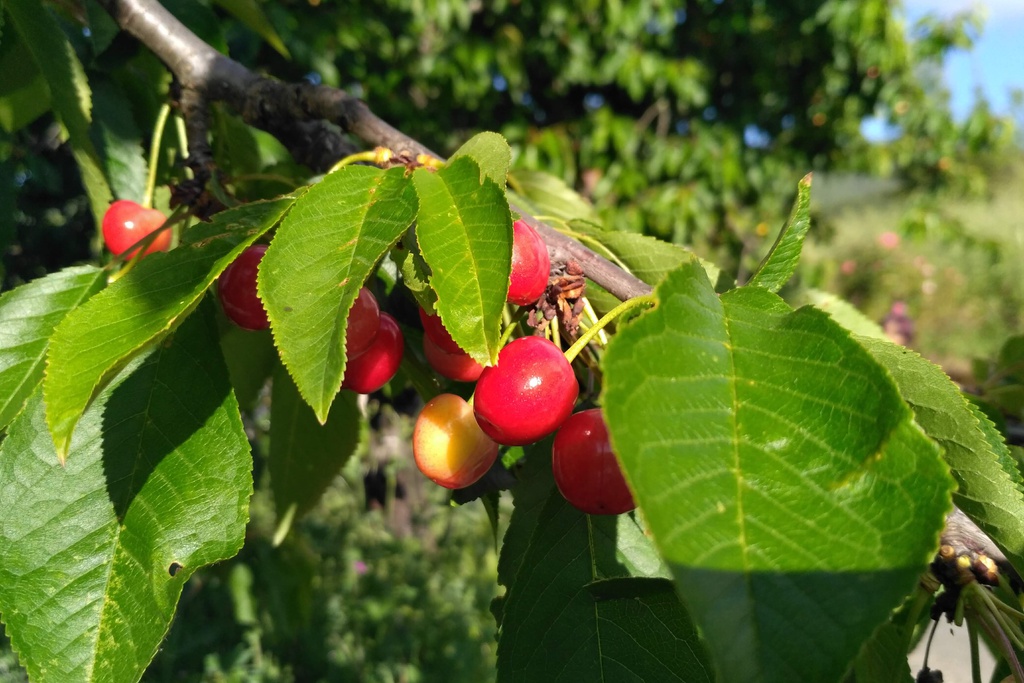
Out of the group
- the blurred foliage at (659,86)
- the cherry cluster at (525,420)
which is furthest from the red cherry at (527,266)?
the blurred foliage at (659,86)

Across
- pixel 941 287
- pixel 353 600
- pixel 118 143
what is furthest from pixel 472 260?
pixel 941 287

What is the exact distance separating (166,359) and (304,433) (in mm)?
299

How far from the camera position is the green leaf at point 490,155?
502 mm

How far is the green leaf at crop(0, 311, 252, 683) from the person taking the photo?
52cm

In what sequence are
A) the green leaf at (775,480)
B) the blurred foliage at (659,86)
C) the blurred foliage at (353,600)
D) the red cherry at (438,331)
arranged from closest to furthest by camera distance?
the green leaf at (775,480) < the red cherry at (438,331) < the blurred foliage at (353,600) < the blurred foliage at (659,86)

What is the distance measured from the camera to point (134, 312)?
483 mm

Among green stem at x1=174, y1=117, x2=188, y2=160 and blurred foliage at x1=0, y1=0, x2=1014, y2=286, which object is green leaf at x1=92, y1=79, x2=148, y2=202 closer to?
green stem at x1=174, y1=117, x2=188, y2=160

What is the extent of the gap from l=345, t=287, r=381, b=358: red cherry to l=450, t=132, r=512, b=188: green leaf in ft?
0.43

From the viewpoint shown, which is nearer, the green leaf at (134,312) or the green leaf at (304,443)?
the green leaf at (134,312)

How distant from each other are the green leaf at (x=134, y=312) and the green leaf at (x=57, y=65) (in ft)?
1.03

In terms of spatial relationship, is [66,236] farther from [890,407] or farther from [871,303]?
[871,303]

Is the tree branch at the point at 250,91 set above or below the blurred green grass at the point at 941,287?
above

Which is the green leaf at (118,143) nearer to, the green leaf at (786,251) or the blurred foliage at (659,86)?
the green leaf at (786,251)

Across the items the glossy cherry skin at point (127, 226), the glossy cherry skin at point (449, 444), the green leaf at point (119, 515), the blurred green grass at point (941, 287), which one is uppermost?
the glossy cherry skin at point (127, 226)
